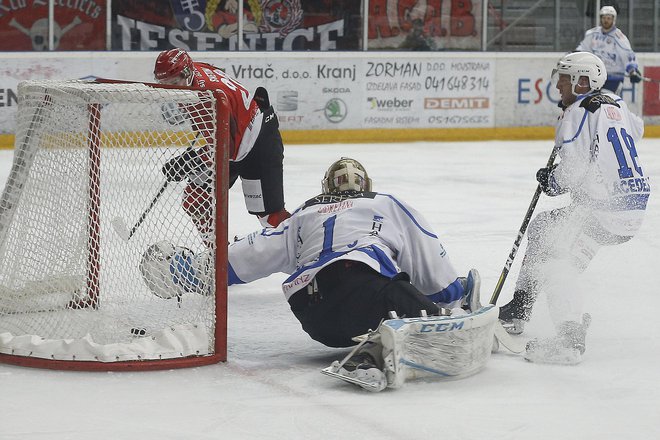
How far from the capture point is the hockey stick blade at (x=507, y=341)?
3611 millimetres

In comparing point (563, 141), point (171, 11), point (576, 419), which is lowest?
point (576, 419)

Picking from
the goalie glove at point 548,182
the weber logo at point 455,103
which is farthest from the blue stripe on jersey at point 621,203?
the weber logo at point 455,103

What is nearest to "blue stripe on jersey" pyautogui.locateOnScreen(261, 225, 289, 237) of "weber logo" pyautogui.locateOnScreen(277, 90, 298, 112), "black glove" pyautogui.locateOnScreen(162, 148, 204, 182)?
"black glove" pyautogui.locateOnScreen(162, 148, 204, 182)

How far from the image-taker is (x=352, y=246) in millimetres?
3492

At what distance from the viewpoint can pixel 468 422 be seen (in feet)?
9.82

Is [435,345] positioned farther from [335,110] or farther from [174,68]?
[335,110]

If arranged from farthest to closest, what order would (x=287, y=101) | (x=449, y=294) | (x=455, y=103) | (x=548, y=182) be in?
(x=455, y=103) → (x=287, y=101) → (x=548, y=182) → (x=449, y=294)

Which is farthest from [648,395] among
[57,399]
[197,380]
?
[57,399]

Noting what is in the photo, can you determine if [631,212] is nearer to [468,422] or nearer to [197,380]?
[468,422]

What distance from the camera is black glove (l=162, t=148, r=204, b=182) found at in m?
3.73

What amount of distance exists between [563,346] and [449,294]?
363 mm

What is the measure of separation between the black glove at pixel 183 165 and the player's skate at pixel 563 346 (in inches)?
43.8

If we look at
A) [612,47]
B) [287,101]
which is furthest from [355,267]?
[612,47]

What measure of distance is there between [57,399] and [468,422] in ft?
3.38
